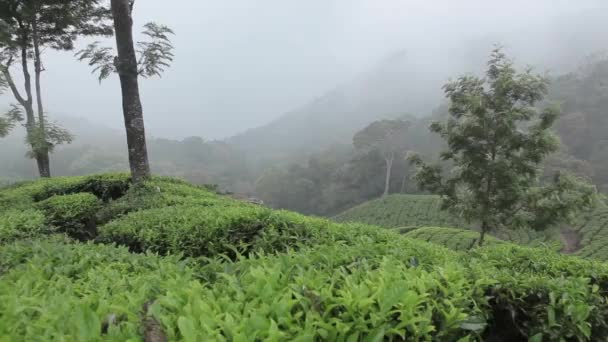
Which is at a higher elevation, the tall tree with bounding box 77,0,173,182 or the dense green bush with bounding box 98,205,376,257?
the tall tree with bounding box 77,0,173,182

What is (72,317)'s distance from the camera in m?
1.36

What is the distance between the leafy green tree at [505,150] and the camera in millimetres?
8633

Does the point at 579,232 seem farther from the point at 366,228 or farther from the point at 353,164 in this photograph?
the point at 353,164

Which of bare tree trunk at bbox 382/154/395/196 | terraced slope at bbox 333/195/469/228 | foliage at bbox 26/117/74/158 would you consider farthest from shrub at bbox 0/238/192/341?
bare tree trunk at bbox 382/154/395/196

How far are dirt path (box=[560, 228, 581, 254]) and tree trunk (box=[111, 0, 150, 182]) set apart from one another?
66.2 ft

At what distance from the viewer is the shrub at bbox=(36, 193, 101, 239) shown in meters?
5.56

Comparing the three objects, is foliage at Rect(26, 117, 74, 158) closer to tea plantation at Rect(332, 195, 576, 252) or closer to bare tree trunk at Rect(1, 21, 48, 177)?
bare tree trunk at Rect(1, 21, 48, 177)

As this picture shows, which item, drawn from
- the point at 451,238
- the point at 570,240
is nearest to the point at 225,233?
the point at 451,238

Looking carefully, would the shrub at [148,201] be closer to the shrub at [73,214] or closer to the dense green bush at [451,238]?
the shrub at [73,214]

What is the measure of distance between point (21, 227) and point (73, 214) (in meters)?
1.25

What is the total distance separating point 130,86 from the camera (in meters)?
7.09

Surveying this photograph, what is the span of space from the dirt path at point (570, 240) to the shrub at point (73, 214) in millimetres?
20916

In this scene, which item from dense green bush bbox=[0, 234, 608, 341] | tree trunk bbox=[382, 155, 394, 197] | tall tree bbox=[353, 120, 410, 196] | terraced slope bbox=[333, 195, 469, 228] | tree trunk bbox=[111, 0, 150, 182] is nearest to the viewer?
dense green bush bbox=[0, 234, 608, 341]

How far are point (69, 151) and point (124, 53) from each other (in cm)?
8243
